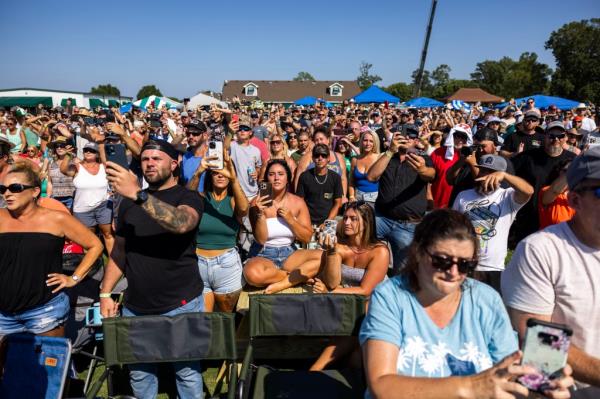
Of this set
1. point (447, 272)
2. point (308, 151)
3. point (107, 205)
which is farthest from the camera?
point (308, 151)

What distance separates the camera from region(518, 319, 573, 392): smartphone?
4.46 feet

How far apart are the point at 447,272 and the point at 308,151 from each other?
542 centimetres

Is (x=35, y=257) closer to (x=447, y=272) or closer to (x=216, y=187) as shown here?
(x=216, y=187)

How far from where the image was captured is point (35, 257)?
9.46 ft

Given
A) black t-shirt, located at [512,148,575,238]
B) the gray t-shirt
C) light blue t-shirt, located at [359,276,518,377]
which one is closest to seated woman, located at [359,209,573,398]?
light blue t-shirt, located at [359,276,518,377]

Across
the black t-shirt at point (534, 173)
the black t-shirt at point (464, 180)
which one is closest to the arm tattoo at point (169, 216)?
the black t-shirt at point (464, 180)

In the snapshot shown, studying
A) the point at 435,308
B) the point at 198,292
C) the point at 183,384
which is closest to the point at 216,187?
the point at 198,292

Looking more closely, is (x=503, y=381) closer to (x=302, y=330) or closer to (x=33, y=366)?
(x=302, y=330)

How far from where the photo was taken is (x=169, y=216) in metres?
2.53

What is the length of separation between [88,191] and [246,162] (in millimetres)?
2252

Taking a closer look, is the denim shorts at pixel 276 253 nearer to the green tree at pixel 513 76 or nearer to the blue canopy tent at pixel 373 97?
the blue canopy tent at pixel 373 97

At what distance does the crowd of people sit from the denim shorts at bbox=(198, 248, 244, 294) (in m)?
0.01

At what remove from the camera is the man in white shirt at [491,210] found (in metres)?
3.46

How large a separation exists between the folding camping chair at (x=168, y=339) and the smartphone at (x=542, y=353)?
71.8 inches
